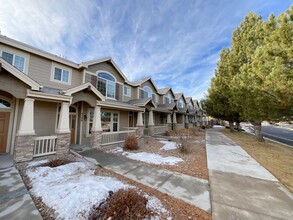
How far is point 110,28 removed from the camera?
39.6ft

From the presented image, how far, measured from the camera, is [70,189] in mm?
3609

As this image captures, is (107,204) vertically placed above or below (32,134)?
below

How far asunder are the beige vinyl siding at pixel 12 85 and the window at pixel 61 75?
330 centimetres

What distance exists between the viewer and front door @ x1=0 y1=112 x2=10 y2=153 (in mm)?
6887

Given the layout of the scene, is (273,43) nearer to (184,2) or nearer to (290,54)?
(290,54)

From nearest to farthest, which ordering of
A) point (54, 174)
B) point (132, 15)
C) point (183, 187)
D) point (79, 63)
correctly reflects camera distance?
point (183, 187), point (54, 174), point (79, 63), point (132, 15)

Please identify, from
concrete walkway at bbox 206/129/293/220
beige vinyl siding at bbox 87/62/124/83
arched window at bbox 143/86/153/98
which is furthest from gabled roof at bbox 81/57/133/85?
concrete walkway at bbox 206/129/293/220

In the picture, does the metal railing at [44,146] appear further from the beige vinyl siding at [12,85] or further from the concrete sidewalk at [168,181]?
the concrete sidewalk at [168,181]

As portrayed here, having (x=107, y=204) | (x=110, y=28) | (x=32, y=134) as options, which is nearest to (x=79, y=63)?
(x=110, y=28)

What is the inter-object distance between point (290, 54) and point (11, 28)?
1653 cm

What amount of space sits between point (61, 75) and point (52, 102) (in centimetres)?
226

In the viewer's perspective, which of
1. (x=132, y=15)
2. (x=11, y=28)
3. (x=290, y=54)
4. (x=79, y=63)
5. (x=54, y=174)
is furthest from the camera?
(x=132, y=15)

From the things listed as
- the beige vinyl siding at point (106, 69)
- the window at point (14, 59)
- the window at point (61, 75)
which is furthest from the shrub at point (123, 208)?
the beige vinyl siding at point (106, 69)

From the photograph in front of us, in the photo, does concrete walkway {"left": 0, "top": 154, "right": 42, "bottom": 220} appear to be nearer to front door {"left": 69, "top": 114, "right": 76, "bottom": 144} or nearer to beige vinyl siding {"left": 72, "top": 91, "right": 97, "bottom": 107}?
beige vinyl siding {"left": 72, "top": 91, "right": 97, "bottom": 107}
